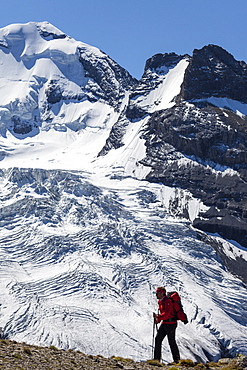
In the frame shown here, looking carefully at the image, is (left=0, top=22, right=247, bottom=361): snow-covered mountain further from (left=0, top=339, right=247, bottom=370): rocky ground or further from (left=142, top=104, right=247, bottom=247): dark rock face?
(left=0, top=339, right=247, bottom=370): rocky ground

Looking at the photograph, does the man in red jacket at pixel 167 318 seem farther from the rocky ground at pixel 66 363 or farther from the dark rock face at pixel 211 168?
the dark rock face at pixel 211 168

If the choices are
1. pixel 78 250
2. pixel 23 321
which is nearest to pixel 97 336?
pixel 23 321

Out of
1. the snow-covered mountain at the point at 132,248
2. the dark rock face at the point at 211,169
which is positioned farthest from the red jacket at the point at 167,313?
the dark rock face at the point at 211,169

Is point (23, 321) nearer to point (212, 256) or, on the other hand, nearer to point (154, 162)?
point (212, 256)

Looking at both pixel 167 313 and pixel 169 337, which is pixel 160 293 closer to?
pixel 167 313

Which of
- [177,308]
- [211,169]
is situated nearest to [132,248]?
[211,169]

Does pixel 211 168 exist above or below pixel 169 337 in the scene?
below

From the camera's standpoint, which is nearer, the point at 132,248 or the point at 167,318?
the point at 167,318

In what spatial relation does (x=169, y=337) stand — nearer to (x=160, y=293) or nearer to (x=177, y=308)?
(x=177, y=308)

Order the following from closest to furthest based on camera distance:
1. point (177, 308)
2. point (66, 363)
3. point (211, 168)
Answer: point (66, 363), point (177, 308), point (211, 168)

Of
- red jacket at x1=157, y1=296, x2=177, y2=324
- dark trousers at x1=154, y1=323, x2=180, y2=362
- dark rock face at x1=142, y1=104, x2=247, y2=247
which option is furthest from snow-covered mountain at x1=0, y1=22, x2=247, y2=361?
red jacket at x1=157, y1=296, x2=177, y2=324

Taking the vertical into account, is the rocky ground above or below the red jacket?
below

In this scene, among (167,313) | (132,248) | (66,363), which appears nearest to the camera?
(66,363)

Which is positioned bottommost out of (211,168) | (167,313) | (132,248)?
(132,248)
